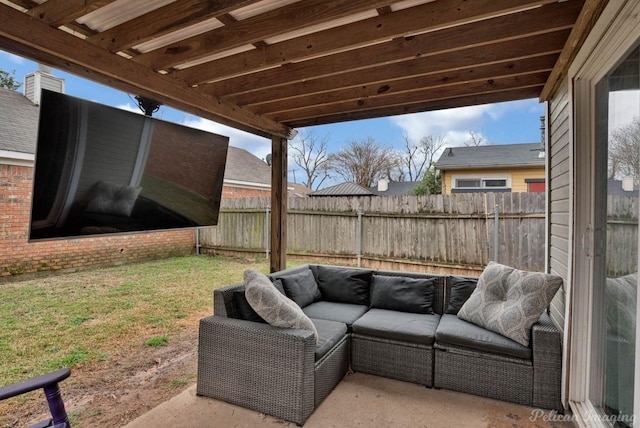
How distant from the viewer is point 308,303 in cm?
321

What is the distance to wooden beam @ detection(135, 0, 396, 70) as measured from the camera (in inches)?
64.4

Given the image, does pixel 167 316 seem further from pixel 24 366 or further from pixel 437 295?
pixel 437 295

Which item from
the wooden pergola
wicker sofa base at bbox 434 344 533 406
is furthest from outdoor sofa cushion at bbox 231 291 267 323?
the wooden pergola

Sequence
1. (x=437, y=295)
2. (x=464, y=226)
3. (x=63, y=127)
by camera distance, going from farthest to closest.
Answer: (x=464, y=226), (x=437, y=295), (x=63, y=127)

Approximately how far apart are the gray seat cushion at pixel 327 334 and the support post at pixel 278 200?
123cm

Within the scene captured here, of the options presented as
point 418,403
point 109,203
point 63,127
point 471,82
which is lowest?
point 418,403

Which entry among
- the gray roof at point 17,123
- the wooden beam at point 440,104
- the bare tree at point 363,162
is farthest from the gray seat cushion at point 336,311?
the bare tree at point 363,162

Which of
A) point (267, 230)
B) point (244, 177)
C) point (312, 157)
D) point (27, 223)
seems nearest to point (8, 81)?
point (27, 223)

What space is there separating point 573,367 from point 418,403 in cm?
98

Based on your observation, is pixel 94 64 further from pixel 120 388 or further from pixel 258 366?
pixel 120 388

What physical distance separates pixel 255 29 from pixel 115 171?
1414 millimetres

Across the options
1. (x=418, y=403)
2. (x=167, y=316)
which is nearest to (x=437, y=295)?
(x=418, y=403)

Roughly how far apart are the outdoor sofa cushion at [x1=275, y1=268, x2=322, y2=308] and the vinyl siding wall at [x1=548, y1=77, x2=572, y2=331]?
2.00 m

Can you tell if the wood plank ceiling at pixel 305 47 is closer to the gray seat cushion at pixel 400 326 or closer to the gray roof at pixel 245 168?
the gray seat cushion at pixel 400 326
